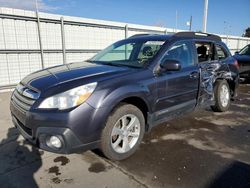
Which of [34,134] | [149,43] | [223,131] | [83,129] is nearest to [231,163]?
[223,131]

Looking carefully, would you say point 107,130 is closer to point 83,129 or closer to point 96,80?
point 83,129

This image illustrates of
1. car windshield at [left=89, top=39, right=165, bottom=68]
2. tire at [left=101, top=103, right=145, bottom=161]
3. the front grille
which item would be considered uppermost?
car windshield at [left=89, top=39, right=165, bottom=68]

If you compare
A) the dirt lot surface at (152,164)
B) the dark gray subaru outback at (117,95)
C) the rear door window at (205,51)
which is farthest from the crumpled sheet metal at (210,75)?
the dirt lot surface at (152,164)

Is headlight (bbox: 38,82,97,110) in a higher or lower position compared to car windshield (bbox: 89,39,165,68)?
lower

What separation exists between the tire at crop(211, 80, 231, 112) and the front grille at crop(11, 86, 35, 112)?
12.9 ft

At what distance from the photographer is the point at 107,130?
10.0ft

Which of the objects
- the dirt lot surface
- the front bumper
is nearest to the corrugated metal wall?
the dirt lot surface

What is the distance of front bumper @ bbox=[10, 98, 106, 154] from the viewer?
2773 mm

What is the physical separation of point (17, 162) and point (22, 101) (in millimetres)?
872

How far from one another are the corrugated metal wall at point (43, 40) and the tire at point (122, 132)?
570 cm

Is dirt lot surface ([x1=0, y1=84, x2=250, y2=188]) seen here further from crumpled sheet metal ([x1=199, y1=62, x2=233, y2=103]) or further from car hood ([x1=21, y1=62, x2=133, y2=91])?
car hood ([x1=21, y1=62, x2=133, y2=91])

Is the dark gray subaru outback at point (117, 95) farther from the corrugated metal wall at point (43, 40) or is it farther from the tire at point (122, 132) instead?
the corrugated metal wall at point (43, 40)

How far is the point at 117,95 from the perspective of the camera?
3.09m

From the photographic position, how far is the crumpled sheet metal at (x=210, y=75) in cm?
466
